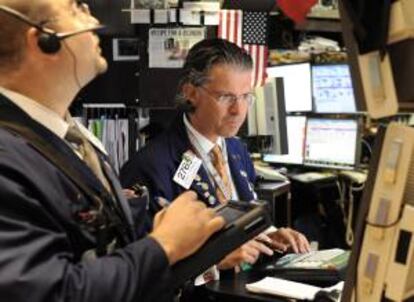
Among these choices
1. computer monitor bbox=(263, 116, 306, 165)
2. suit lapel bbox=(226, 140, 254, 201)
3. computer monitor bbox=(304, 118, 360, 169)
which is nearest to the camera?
suit lapel bbox=(226, 140, 254, 201)

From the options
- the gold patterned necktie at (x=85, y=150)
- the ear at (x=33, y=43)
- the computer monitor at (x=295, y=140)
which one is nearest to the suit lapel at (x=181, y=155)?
the gold patterned necktie at (x=85, y=150)

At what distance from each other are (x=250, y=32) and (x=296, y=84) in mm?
800

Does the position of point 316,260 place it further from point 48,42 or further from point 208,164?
point 48,42

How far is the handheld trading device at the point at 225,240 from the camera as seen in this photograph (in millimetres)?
1407

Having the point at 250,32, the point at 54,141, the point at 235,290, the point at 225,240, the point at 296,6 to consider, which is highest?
the point at 250,32

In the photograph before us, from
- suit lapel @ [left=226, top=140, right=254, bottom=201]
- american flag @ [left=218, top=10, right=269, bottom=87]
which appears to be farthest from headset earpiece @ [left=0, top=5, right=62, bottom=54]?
american flag @ [left=218, top=10, right=269, bottom=87]

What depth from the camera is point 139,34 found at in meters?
3.92

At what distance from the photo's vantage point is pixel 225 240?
1447 millimetres

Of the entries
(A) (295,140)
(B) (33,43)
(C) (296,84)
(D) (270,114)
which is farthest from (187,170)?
(C) (296,84)

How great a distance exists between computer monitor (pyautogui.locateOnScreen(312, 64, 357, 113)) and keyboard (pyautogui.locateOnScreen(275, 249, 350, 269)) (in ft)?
7.98

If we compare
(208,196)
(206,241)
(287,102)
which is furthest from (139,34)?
(206,241)

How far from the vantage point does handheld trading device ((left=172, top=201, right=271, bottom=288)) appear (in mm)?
1407

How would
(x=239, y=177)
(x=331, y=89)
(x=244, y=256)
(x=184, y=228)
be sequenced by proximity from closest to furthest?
(x=184, y=228) → (x=244, y=256) → (x=239, y=177) → (x=331, y=89)

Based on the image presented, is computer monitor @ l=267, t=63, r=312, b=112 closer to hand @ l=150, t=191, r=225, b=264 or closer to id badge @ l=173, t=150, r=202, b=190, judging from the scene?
id badge @ l=173, t=150, r=202, b=190
